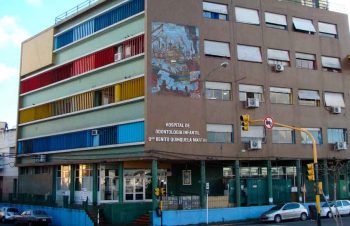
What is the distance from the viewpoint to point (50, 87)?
50406 mm

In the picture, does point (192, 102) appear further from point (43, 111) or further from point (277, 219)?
point (43, 111)

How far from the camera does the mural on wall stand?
3800cm

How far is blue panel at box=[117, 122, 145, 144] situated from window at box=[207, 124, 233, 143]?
224 inches

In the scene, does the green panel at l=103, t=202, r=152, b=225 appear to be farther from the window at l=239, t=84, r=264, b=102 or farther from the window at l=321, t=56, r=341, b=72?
the window at l=321, t=56, r=341, b=72

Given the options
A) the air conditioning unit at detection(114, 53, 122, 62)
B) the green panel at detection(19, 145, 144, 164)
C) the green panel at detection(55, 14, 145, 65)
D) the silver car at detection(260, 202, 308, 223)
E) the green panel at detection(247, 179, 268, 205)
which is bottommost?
the silver car at detection(260, 202, 308, 223)

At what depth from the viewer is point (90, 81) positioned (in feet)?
146

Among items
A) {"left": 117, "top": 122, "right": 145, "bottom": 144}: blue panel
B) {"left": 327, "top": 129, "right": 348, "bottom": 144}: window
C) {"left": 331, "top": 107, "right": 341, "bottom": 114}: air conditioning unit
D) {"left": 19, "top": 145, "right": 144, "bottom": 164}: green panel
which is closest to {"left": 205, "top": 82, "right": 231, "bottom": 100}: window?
{"left": 117, "top": 122, "right": 145, "bottom": 144}: blue panel

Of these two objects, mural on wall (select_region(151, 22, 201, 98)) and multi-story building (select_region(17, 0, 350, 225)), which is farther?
multi-story building (select_region(17, 0, 350, 225))

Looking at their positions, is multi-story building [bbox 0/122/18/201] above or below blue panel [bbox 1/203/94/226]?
above

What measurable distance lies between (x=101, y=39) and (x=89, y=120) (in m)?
7.33

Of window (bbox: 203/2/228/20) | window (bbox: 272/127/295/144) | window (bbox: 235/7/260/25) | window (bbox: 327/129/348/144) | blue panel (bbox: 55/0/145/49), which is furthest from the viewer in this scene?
window (bbox: 327/129/348/144)

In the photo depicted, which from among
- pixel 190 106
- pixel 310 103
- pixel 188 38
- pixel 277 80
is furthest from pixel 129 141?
pixel 310 103

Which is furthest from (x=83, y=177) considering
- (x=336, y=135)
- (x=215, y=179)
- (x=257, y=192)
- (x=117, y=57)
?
(x=336, y=135)

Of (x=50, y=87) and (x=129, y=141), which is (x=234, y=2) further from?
(x=50, y=87)
